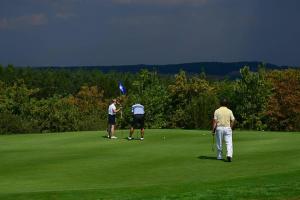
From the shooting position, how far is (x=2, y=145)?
29.3 meters

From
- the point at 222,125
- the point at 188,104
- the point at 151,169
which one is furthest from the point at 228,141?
the point at 188,104

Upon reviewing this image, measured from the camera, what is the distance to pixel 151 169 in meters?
18.0

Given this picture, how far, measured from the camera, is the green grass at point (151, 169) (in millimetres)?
12859

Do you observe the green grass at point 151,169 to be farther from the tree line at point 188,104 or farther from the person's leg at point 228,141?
the tree line at point 188,104

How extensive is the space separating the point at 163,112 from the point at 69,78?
3399 inches

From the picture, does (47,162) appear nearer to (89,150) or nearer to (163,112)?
(89,150)

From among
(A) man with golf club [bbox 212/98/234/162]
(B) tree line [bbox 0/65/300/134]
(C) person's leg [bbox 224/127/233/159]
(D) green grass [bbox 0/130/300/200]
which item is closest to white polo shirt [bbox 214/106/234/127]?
(A) man with golf club [bbox 212/98/234/162]

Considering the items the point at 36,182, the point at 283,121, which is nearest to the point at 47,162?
the point at 36,182

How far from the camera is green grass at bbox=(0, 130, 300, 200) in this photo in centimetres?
1286

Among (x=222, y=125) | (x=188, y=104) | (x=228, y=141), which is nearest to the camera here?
(x=228, y=141)

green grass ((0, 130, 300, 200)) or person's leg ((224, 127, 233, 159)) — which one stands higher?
person's leg ((224, 127, 233, 159))

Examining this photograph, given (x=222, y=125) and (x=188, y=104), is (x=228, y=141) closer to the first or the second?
(x=222, y=125)

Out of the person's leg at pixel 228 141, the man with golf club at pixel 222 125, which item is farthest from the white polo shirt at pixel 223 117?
the person's leg at pixel 228 141

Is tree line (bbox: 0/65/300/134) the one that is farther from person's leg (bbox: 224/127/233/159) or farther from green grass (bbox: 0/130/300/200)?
person's leg (bbox: 224/127/233/159)
